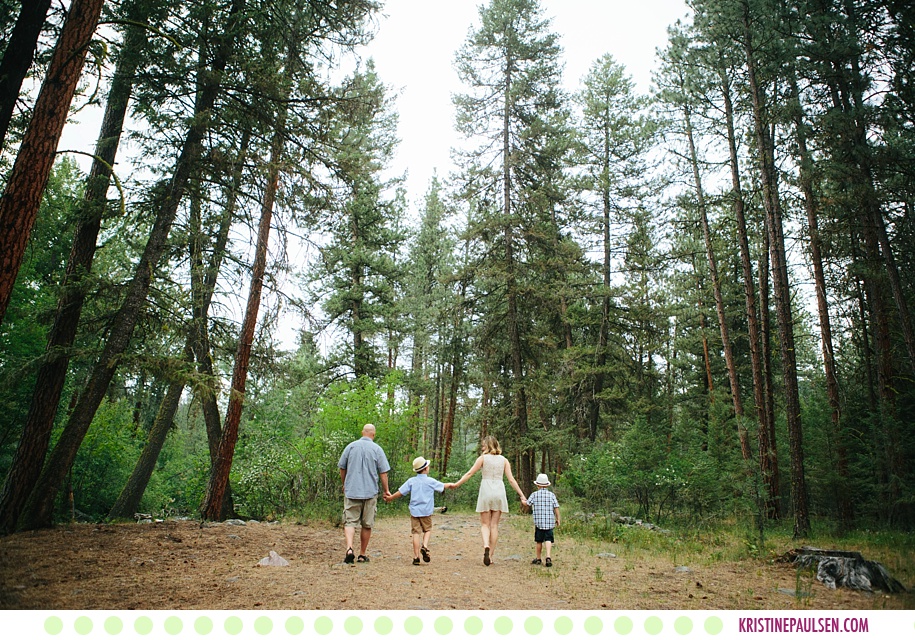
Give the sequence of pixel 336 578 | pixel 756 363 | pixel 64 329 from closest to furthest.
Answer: pixel 336 578
pixel 64 329
pixel 756 363

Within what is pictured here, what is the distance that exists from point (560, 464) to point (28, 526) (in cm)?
2137

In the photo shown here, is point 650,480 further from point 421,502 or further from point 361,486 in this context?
point 361,486

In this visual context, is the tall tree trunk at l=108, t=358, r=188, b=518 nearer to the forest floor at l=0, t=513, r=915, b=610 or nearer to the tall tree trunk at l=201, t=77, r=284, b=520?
the tall tree trunk at l=201, t=77, r=284, b=520

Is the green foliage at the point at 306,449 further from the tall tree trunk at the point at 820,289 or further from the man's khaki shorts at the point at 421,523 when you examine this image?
the tall tree trunk at the point at 820,289

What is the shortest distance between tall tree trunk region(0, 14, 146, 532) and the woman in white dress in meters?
6.32

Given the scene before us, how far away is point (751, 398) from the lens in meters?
24.0

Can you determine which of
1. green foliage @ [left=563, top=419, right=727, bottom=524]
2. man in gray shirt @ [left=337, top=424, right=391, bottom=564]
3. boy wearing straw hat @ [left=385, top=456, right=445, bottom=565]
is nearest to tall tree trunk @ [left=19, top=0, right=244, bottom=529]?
man in gray shirt @ [left=337, top=424, right=391, bottom=564]

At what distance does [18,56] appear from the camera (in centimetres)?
475

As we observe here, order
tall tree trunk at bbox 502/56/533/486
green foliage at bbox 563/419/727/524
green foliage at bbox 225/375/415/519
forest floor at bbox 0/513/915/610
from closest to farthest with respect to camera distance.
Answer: forest floor at bbox 0/513/915/610, green foliage at bbox 563/419/727/524, green foliage at bbox 225/375/415/519, tall tree trunk at bbox 502/56/533/486

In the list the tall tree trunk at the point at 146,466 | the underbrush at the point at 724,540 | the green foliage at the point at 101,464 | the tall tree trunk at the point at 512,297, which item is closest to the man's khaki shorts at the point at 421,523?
the underbrush at the point at 724,540

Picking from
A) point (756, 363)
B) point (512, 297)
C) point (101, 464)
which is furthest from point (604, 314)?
point (101, 464)

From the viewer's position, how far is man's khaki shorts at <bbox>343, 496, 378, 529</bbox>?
7.02 meters

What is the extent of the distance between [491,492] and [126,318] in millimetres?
6501

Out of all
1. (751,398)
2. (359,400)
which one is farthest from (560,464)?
(359,400)
